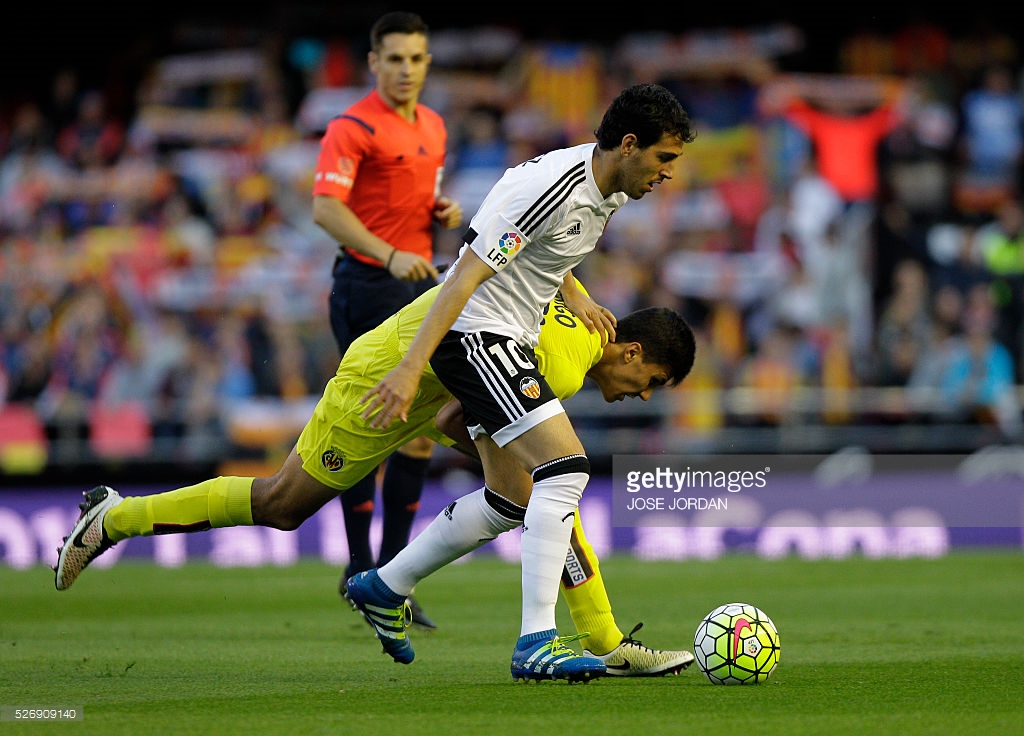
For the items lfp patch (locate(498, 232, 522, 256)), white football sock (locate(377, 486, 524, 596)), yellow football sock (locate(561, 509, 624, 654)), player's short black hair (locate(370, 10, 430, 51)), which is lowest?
yellow football sock (locate(561, 509, 624, 654))

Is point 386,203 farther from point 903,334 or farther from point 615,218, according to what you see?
point 615,218

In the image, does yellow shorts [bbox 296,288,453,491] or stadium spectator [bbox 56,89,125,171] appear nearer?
yellow shorts [bbox 296,288,453,491]

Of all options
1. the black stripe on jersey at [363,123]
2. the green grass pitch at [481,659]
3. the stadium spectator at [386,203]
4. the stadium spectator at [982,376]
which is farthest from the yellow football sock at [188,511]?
the stadium spectator at [982,376]

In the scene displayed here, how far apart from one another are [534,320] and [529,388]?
0.38m

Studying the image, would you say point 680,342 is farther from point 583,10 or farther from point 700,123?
point 583,10

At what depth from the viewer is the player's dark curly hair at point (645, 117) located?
5.28 metres

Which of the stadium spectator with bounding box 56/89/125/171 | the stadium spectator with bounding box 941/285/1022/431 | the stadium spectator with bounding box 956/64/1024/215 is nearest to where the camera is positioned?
A: the stadium spectator with bounding box 941/285/1022/431

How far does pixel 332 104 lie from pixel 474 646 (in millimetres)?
12200

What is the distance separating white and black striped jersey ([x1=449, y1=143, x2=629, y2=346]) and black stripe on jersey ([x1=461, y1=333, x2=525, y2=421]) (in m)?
0.07

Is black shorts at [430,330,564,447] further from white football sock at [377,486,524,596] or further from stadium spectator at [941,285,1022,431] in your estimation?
stadium spectator at [941,285,1022,431]

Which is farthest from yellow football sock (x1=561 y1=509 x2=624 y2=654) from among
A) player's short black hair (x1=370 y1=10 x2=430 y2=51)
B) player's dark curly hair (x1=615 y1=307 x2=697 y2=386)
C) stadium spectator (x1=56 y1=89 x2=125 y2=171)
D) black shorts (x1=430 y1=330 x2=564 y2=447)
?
stadium spectator (x1=56 y1=89 x2=125 y2=171)

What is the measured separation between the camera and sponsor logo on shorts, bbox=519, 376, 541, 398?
542 centimetres

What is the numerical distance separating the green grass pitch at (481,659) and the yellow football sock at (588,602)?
0.19 meters

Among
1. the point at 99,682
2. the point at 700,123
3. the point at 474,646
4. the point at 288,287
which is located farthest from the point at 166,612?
the point at 700,123
